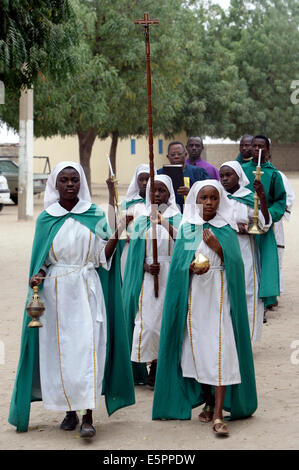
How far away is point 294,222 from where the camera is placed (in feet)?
78.3

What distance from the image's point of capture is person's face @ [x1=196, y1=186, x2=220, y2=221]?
19.6 feet

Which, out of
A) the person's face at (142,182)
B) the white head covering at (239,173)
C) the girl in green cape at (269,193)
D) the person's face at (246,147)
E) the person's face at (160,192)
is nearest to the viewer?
the person's face at (160,192)

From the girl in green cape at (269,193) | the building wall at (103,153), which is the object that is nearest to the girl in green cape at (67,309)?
the girl in green cape at (269,193)

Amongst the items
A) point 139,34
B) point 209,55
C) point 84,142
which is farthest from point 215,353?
point 209,55

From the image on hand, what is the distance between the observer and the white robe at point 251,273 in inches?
322

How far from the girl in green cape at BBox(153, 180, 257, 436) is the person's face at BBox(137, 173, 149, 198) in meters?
1.66

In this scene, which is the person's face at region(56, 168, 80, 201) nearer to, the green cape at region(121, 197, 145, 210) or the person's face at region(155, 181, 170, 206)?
the person's face at region(155, 181, 170, 206)

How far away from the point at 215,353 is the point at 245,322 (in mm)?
345

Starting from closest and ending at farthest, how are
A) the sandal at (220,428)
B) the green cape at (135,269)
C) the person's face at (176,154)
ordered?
the sandal at (220,428) → the green cape at (135,269) → the person's face at (176,154)

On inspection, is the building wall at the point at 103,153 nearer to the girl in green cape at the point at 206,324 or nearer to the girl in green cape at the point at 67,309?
the girl in green cape at the point at 206,324

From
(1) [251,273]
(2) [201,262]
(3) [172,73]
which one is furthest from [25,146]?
(2) [201,262]

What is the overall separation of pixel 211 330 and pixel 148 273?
1250 millimetres

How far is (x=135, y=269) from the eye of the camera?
23.3ft
